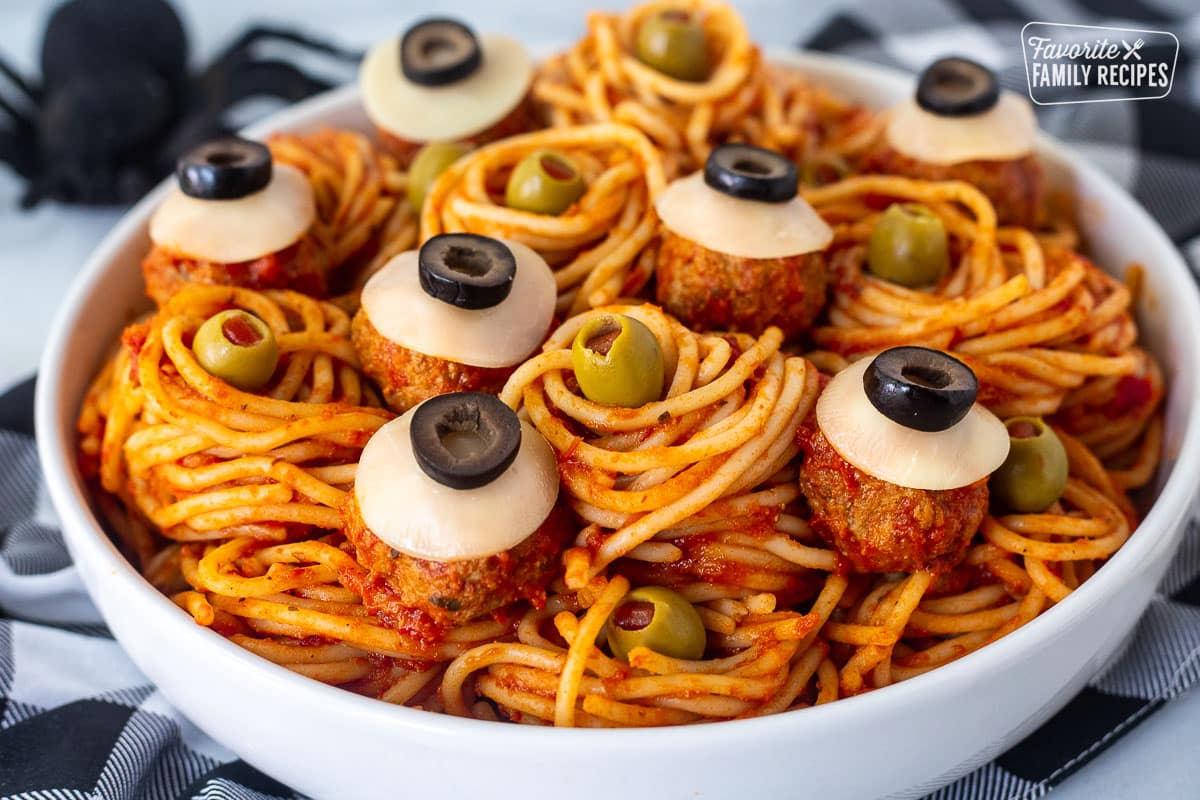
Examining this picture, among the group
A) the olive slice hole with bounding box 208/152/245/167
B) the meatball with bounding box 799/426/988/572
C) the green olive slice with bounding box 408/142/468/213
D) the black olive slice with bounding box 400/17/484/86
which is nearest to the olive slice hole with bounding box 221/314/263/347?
the olive slice hole with bounding box 208/152/245/167

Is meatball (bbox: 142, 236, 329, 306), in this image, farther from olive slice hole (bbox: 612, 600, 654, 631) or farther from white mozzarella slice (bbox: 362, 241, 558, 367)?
olive slice hole (bbox: 612, 600, 654, 631)

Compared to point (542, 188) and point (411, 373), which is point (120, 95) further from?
point (411, 373)

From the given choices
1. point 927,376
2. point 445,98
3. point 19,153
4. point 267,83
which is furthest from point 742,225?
point 19,153

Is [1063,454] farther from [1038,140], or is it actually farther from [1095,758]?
[1038,140]

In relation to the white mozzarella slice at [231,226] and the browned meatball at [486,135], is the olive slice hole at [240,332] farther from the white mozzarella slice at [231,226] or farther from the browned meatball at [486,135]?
the browned meatball at [486,135]

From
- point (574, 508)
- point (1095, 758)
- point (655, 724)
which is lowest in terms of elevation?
point (1095, 758)

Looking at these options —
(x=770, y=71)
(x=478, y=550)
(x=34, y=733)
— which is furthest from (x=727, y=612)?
(x=770, y=71)
